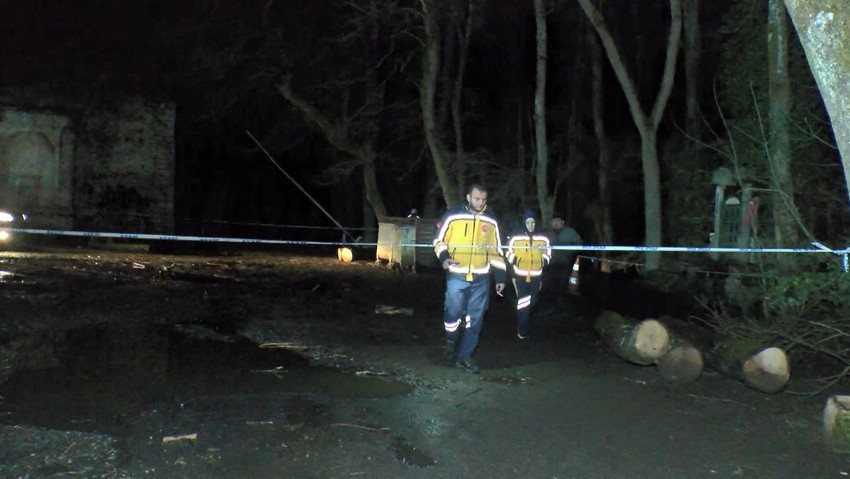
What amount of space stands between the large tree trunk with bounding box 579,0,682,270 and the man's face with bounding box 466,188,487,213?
10.7m

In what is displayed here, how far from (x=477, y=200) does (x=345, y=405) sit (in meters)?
2.48

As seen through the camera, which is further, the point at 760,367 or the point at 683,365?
the point at 683,365

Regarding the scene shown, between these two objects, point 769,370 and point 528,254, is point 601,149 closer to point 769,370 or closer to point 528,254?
point 528,254

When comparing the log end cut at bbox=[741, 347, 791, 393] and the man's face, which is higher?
the man's face

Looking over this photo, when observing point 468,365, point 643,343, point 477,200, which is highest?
point 477,200

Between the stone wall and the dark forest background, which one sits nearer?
the dark forest background

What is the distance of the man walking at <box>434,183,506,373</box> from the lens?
7.80m

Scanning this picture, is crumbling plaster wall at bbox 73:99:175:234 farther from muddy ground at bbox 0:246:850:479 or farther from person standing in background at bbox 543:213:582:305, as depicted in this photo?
person standing in background at bbox 543:213:582:305

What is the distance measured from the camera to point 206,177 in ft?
140

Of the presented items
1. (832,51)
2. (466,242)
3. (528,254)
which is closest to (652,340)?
(528,254)

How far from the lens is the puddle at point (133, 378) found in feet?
19.4

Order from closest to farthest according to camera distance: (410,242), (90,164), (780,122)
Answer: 1. (780,122)
2. (410,242)
3. (90,164)

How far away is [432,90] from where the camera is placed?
2128cm

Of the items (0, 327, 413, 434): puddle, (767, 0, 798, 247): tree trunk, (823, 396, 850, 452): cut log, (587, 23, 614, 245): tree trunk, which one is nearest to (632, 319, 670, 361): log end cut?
(823, 396, 850, 452): cut log
